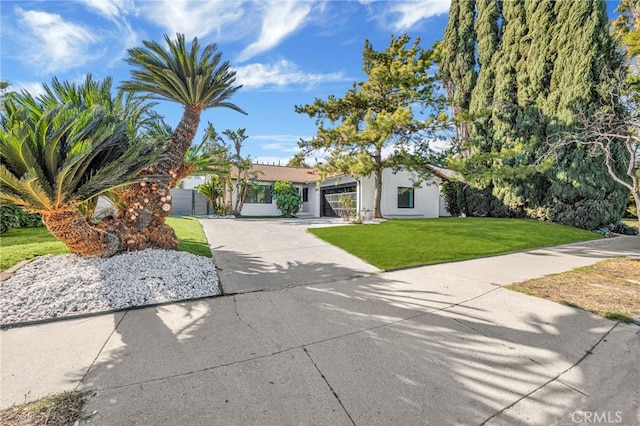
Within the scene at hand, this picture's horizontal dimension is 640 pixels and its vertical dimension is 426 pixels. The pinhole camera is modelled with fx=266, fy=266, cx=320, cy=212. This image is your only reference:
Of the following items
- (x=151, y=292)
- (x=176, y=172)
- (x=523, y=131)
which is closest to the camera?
(x=151, y=292)

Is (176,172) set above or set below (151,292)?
above

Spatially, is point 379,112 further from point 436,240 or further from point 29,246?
point 29,246

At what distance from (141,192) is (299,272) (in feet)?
13.0

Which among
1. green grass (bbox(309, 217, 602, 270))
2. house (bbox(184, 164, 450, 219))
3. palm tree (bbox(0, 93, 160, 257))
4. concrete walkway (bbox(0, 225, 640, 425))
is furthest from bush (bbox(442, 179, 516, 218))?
palm tree (bbox(0, 93, 160, 257))

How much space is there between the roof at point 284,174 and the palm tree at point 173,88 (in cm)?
1578

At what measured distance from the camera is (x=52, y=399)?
6.70ft

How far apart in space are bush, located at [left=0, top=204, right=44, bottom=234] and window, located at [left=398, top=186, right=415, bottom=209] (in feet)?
59.9

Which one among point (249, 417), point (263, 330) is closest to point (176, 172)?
point (263, 330)

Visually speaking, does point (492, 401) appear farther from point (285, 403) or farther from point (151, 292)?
point (151, 292)

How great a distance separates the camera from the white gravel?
3.72 meters

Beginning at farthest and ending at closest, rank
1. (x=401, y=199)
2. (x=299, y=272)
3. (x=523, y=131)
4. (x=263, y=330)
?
(x=401, y=199)
(x=523, y=131)
(x=299, y=272)
(x=263, y=330)

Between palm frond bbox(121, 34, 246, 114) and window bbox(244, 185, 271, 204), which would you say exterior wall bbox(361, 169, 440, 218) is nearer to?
window bbox(244, 185, 271, 204)

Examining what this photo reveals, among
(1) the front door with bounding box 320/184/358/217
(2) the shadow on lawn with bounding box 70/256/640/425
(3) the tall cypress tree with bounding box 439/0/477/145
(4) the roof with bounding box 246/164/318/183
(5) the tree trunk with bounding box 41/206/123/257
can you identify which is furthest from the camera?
(4) the roof with bounding box 246/164/318/183

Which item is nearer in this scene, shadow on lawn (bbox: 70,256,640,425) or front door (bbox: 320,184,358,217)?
shadow on lawn (bbox: 70,256,640,425)
